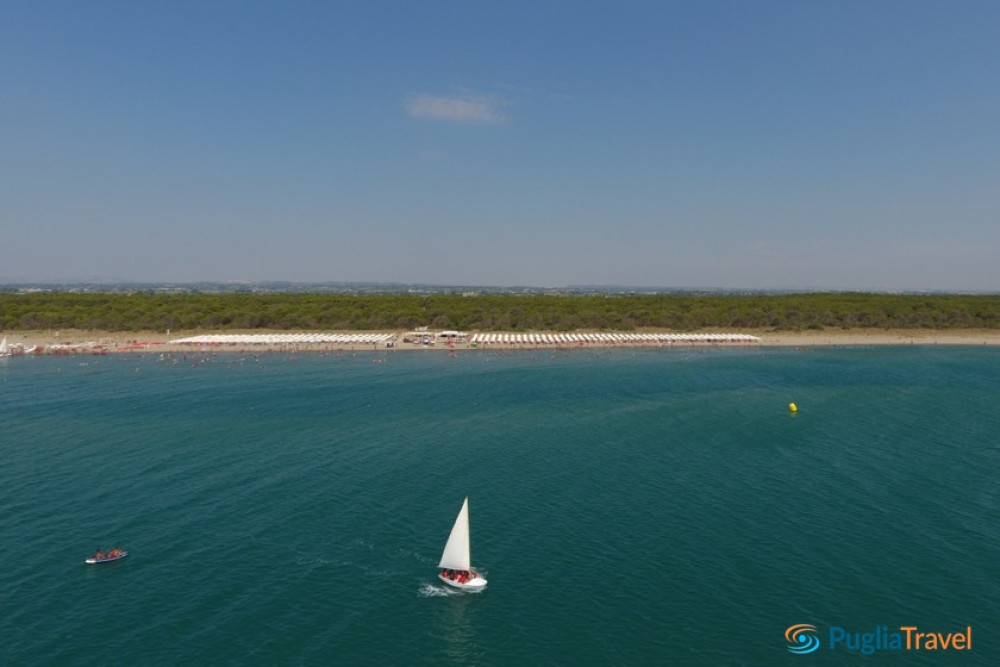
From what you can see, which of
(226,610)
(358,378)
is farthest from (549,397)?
(226,610)

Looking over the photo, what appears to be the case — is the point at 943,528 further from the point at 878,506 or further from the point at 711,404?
the point at 711,404

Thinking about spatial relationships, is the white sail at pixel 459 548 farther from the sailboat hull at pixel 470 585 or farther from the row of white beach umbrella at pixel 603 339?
the row of white beach umbrella at pixel 603 339

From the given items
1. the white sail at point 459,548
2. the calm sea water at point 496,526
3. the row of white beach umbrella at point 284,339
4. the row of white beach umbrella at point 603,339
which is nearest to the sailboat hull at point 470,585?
the calm sea water at point 496,526

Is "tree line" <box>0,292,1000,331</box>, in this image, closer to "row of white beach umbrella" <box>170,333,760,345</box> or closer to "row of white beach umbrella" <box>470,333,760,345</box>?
"row of white beach umbrella" <box>170,333,760,345</box>

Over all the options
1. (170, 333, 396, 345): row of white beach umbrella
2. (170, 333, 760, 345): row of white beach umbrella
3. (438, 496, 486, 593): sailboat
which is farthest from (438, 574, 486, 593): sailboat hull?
(170, 333, 760, 345): row of white beach umbrella

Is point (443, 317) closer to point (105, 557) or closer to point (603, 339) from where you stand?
point (603, 339)

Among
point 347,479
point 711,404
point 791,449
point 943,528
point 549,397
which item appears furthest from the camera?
point 549,397
